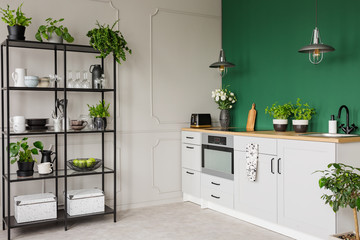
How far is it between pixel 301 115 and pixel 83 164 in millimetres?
2261

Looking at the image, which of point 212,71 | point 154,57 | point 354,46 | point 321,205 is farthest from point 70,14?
point 321,205

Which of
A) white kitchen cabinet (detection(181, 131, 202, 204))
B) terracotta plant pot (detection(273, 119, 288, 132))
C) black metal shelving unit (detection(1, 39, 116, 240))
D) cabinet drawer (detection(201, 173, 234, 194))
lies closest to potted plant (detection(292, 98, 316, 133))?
terracotta plant pot (detection(273, 119, 288, 132))

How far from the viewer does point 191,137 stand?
15.2 feet

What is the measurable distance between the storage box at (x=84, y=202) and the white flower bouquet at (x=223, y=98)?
6.03ft

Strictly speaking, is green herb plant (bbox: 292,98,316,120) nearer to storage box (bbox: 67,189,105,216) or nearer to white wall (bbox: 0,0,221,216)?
white wall (bbox: 0,0,221,216)

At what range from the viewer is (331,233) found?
9.82ft

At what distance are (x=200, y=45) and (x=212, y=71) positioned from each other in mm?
383

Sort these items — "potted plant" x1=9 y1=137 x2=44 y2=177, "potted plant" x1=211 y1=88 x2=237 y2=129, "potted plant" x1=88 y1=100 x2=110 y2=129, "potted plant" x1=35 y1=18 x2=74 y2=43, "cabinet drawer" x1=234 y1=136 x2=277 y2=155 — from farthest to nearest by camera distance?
1. "potted plant" x1=211 y1=88 x2=237 y2=129
2. "potted plant" x1=88 y1=100 x2=110 y2=129
3. "potted plant" x1=35 y1=18 x2=74 y2=43
4. "potted plant" x1=9 y1=137 x2=44 y2=177
5. "cabinet drawer" x1=234 y1=136 x2=277 y2=155

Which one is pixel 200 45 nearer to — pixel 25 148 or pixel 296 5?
pixel 296 5

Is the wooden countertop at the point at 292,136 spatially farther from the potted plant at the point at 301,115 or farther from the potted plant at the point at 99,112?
the potted plant at the point at 99,112

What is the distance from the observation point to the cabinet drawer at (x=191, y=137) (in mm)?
4529

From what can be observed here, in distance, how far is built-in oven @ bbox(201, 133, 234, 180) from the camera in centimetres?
405

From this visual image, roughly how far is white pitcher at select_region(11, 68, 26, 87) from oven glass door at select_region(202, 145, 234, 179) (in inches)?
81.9

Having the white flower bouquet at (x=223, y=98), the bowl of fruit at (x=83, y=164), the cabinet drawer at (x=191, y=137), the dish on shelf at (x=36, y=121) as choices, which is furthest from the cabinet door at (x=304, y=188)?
the dish on shelf at (x=36, y=121)
